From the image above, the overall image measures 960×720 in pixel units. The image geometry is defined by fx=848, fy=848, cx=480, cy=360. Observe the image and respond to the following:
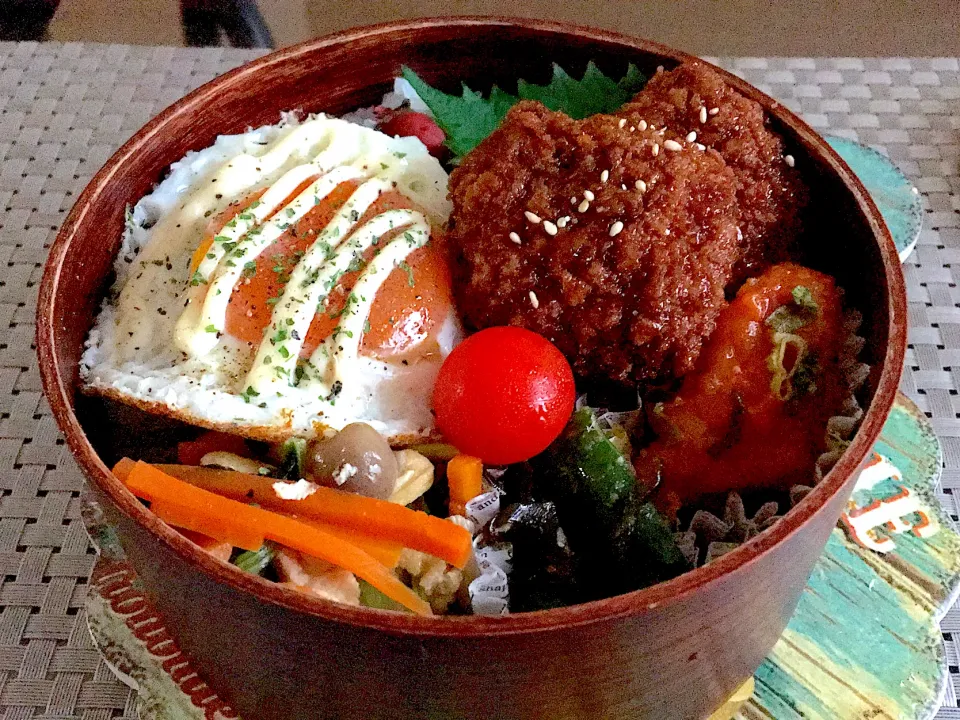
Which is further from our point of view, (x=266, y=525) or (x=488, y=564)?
(x=488, y=564)

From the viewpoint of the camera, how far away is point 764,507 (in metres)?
1.70

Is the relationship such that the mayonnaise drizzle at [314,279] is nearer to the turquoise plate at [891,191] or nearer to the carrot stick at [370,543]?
the carrot stick at [370,543]

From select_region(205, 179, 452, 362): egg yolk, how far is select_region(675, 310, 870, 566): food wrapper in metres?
0.65

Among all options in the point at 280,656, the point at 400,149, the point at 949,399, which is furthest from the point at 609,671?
the point at 949,399

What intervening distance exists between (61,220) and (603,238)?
74.0 inches

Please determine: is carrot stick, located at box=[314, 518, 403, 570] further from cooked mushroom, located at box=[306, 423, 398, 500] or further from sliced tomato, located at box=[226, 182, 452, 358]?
sliced tomato, located at box=[226, 182, 452, 358]

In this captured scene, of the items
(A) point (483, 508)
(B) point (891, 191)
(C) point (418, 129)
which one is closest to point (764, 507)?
(A) point (483, 508)

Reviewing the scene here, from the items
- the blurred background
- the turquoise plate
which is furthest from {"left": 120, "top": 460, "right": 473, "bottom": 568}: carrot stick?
the blurred background

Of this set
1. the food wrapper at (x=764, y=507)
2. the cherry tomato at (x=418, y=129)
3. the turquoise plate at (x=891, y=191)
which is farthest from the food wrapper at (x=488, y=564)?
the turquoise plate at (x=891, y=191)

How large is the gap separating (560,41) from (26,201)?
70.2 inches

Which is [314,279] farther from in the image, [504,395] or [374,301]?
[504,395]

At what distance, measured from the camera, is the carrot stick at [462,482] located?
1.58 m

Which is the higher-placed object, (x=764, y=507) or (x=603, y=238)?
(x=603, y=238)

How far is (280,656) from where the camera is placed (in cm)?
130
